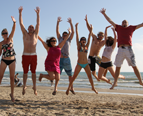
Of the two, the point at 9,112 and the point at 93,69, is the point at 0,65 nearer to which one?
the point at 9,112

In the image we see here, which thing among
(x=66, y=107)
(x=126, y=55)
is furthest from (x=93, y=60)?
(x=66, y=107)

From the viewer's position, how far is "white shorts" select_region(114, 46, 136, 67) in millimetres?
5793

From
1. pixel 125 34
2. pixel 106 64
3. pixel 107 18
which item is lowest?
pixel 106 64

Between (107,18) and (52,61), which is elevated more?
(107,18)

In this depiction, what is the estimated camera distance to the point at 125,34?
585cm

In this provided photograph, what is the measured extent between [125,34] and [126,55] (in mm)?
747

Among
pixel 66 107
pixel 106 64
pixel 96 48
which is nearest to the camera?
pixel 66 107

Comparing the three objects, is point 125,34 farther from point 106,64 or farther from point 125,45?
point 106,64

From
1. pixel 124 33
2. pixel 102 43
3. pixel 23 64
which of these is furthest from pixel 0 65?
pixel 124 33

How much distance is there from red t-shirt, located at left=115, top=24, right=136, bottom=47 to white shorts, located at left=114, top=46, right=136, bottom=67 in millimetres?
216

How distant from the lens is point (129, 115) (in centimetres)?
502

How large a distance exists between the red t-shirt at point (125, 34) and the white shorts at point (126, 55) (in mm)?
216

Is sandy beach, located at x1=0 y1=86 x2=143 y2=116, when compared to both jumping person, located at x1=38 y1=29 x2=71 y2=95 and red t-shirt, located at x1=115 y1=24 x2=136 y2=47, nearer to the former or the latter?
jumping person, located at x1=38 y1=29 x2=71 y2=95

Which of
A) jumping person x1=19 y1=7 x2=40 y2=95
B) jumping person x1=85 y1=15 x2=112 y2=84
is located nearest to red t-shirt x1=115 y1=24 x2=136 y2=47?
jumping person x1=85 y1=15 x2=112 y2=84
